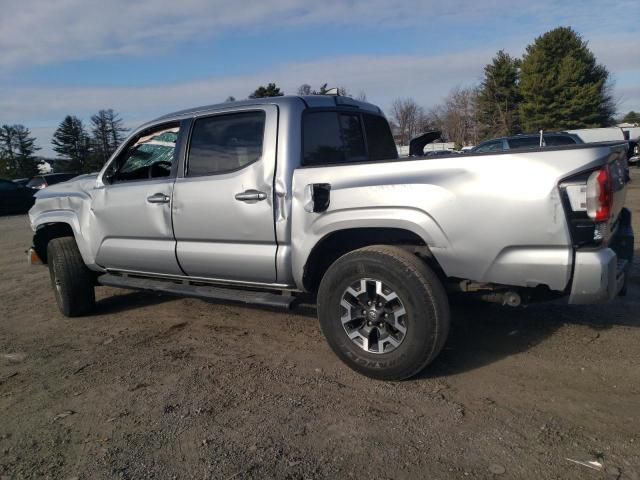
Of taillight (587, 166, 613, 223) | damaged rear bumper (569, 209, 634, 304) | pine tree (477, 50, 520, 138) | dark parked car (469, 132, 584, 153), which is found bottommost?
damaged rear bumper (569, 209, 634, 304)

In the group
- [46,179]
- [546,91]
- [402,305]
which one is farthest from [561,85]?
[402,305]

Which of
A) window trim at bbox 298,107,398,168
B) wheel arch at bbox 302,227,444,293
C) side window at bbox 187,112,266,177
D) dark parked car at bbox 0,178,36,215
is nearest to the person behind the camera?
wheel arch at bbox 302,227,444,293

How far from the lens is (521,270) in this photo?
3131 mm

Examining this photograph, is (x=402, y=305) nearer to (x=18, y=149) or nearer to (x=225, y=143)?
(x=225, y=143)

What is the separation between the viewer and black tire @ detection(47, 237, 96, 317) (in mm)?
5426

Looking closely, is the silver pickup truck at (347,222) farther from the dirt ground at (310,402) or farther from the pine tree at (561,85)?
the pine tree at (561,85)

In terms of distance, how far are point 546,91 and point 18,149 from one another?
182 feet

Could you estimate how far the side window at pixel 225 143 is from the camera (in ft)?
13.7

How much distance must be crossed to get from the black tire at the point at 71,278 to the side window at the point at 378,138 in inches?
125

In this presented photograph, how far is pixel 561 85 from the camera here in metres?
45.6

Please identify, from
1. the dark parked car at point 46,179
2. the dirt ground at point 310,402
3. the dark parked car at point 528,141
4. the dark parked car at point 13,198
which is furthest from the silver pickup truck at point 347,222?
the dark parked car at point 46,179

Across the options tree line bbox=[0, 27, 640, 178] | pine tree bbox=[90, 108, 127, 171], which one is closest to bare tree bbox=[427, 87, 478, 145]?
tree line bbox=[0, 27, 640, 178]

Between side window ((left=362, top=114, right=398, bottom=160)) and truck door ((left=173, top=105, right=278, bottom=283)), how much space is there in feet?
4.05

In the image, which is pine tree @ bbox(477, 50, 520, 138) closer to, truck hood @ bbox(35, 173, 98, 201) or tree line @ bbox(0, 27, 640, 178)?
tree line @ bbox(0, 27, 640, 178)
